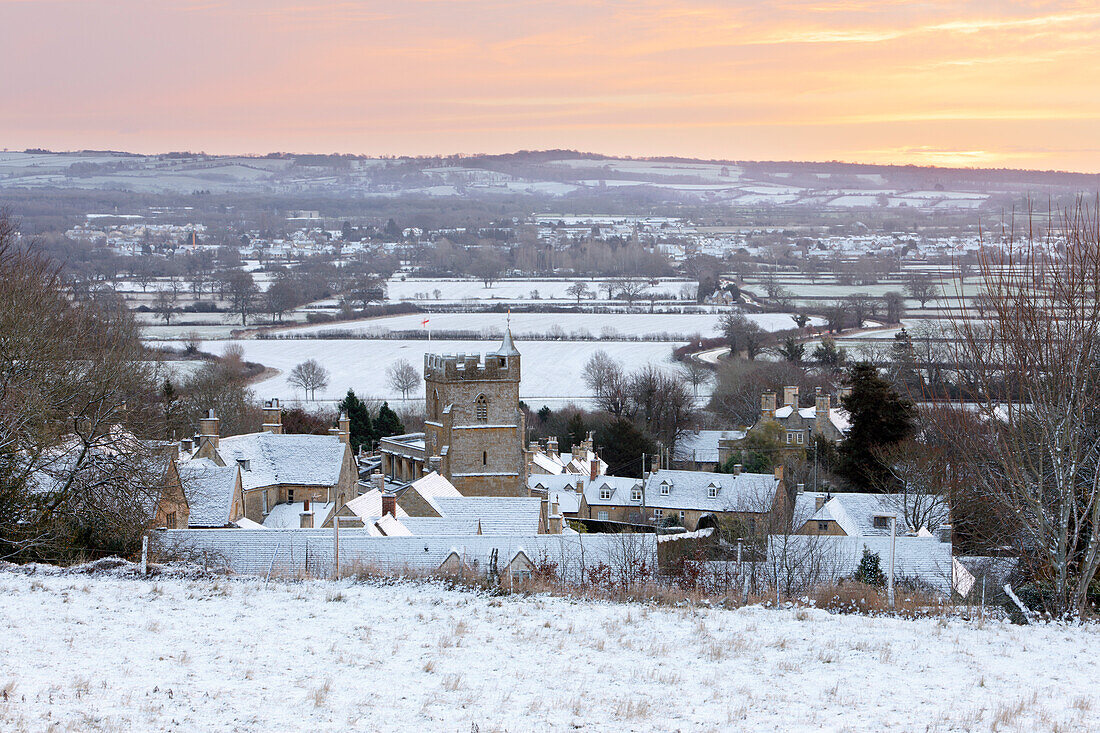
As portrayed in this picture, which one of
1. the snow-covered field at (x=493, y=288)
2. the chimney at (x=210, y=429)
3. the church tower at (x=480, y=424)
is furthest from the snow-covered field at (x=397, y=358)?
the snow-covered field at (x=493, y=288)

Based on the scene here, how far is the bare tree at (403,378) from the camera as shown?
7706cm

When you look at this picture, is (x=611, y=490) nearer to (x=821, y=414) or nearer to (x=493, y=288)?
(x=821, y=414)

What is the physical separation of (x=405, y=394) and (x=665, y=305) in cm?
6643

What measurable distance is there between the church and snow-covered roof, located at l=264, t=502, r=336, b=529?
235 inches

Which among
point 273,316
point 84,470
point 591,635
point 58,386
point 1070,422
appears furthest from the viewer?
point 273,316

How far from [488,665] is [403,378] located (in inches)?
2589

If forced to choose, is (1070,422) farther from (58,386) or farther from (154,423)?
(154,423)

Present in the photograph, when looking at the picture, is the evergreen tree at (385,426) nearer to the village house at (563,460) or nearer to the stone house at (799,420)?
the village house at (563,460)

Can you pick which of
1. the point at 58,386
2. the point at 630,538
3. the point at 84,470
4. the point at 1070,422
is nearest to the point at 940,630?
the point at 1070,422

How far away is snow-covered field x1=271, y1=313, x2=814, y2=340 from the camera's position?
362 feet

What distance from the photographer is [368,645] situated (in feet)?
43.7

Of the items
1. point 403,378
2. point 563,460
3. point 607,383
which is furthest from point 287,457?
point 403,378

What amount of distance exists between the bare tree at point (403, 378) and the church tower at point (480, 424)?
3590cm

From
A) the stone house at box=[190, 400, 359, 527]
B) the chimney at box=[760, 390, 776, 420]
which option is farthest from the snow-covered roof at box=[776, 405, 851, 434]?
the stone house at box=[190, 400, 359, 527]
